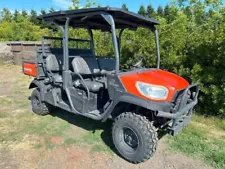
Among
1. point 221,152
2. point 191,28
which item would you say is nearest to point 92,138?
point 221,152

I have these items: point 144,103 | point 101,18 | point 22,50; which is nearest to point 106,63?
point 101,18

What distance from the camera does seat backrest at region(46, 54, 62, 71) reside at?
156 inches

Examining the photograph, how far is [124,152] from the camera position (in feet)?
9.64

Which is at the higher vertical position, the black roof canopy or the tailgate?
the black roof canopy

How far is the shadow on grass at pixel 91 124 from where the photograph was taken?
3.45m

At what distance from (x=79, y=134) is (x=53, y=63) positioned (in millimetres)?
1418

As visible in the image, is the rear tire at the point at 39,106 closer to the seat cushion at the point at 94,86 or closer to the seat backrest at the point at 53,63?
the seat backrest at the point at 53,63

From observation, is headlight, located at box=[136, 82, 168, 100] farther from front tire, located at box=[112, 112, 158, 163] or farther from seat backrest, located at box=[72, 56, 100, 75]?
seat backrest, located at box=[72, 56, 100, 75]

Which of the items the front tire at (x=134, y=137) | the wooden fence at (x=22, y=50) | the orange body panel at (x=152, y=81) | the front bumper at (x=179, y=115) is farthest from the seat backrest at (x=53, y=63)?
the wooden fence at (x=22, y=50)

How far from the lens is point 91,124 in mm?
4035

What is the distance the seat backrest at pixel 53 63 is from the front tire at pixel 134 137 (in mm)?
1780

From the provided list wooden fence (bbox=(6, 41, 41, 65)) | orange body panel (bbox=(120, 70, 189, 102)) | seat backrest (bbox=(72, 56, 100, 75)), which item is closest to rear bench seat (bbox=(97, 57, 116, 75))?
seat backrest (bbox=(72, 56, 100, 75))

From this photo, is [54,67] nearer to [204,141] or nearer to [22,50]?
[204,141]

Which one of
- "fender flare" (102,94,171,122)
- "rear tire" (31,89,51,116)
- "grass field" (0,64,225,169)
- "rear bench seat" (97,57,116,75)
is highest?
"rear bench seat" (97,57,116,75)
